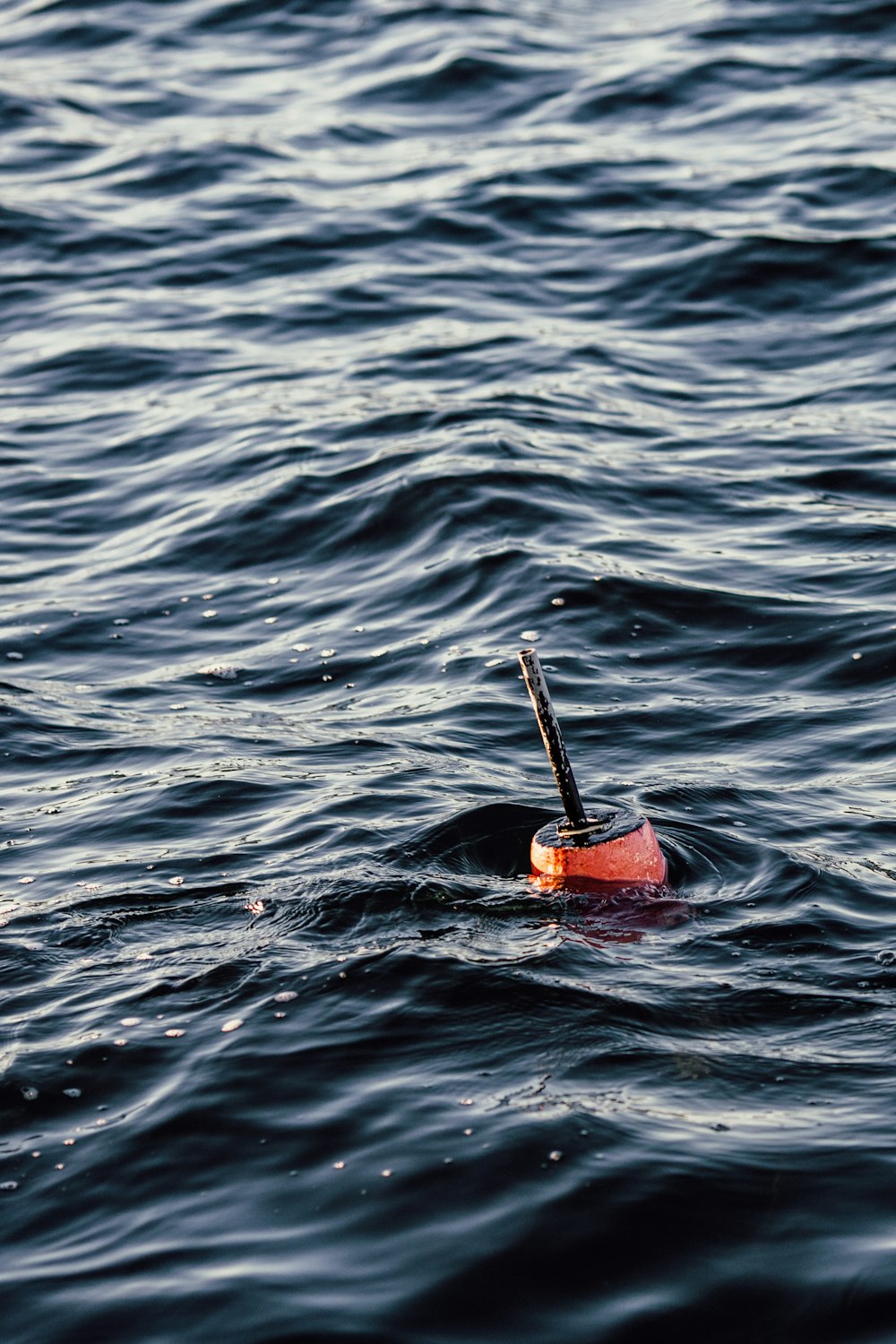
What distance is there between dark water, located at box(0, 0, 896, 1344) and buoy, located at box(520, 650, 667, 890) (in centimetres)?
12

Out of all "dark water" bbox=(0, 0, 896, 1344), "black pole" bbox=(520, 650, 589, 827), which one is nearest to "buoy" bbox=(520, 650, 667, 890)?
"black pole" bbox=(520, 650, 589, 827)

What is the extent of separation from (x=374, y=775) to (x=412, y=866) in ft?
2.71

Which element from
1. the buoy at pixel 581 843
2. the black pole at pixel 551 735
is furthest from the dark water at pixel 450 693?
the black pole at pixel 551 735

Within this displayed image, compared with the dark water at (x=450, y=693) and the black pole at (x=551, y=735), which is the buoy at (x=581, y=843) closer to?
the black pole at (x=551, y=735)

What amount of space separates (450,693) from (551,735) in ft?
7.03

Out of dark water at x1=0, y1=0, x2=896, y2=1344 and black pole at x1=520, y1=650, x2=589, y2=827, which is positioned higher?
black pole at x1=520, y1=650, x2=589, y2=827

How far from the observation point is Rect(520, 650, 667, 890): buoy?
506 centimetres

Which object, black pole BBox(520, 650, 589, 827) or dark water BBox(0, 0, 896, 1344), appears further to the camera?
black pole BBox(520, 650, 589, 827)

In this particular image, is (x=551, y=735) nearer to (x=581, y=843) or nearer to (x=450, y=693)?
(x=581, y=843)

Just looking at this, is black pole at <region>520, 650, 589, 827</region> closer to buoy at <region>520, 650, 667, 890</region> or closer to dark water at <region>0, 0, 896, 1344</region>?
buoy at <region>520, 650, 667, 890</region>

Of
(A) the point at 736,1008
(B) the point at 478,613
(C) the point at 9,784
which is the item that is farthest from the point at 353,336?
(A) the point at 736,1008

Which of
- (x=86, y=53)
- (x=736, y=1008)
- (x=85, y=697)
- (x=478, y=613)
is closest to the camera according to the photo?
(x=736, y=1008)

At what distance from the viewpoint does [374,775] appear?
251 inches

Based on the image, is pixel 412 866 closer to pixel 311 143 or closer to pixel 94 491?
pixel 94 491
